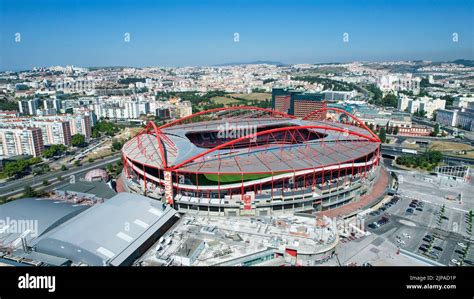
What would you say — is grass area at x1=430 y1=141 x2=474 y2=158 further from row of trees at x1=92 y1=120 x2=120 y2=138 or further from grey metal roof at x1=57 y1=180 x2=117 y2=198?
row of trees at x1=92 y1=120 x2=120 y2=138

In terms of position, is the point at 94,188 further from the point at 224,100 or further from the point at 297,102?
the point at 224,100

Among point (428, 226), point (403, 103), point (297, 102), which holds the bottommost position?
point (428, 226)

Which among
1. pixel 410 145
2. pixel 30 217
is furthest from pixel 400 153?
pixel 30 217

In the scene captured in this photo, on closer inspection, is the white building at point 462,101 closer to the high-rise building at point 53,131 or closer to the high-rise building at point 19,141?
the high-rise building at point 53,131

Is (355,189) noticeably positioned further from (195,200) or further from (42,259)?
(42,259)

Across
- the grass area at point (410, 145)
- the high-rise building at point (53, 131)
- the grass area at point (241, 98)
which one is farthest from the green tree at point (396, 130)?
the high-rise building at point (53, 131)

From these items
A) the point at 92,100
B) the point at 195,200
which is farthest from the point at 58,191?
the point at 92,100
